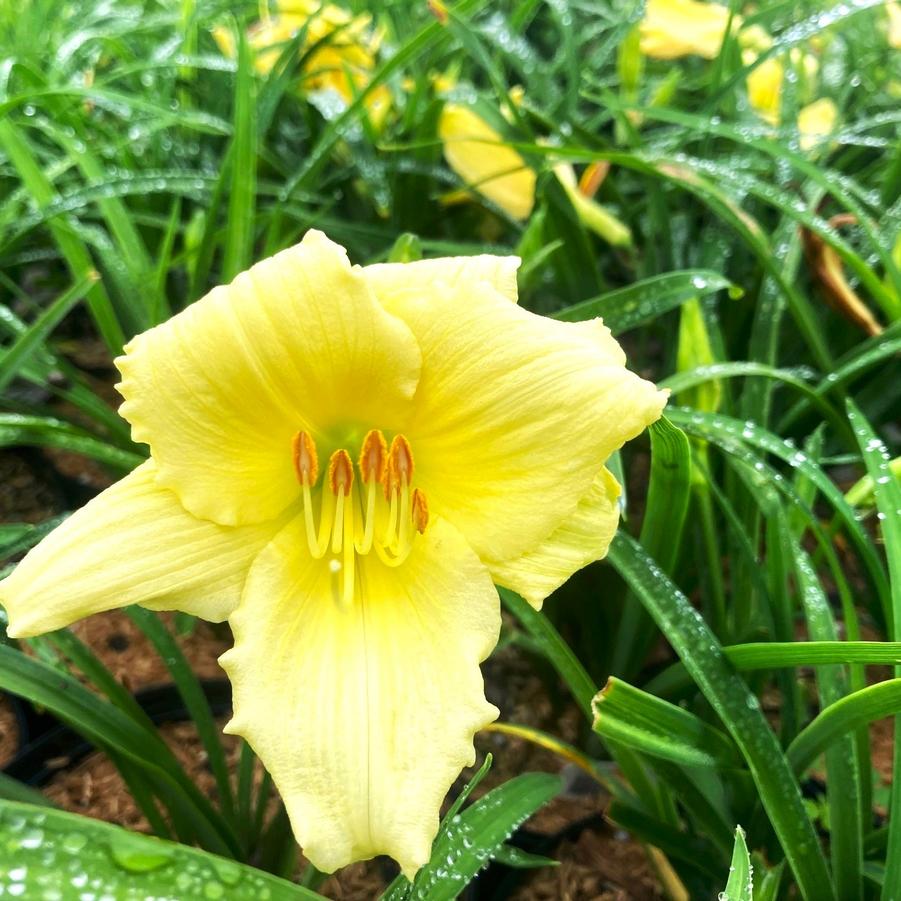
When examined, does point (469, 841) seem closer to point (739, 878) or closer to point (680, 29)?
point (739, 878)

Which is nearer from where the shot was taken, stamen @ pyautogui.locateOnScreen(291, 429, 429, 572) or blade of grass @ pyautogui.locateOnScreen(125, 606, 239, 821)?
stamen @ pyautogui.locateOnScreen(291, 429, 429, 572)

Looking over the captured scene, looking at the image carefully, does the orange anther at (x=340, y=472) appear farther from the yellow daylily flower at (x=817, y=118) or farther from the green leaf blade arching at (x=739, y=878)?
the yellow daylily flower at (x=817, y=118)

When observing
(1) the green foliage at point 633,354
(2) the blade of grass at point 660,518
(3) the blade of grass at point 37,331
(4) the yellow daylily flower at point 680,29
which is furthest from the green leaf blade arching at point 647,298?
(4) the yellow daylily flower at point 680,29

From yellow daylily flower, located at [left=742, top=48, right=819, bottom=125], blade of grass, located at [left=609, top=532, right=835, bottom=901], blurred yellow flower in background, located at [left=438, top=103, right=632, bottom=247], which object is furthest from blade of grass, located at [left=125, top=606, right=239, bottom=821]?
yellow daylily flower, located at [left=742, top=48, right=819, bottom=125]

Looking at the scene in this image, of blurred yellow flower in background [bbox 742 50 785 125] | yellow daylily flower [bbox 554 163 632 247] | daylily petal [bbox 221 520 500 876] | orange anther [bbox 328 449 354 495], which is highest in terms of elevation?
blurred yellow flower in background [bbox 742 50 785 125]

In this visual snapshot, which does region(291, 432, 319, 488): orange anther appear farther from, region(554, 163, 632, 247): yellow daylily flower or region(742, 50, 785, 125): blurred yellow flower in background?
region(742, 50, 785, 125): blurred yellow flower in background

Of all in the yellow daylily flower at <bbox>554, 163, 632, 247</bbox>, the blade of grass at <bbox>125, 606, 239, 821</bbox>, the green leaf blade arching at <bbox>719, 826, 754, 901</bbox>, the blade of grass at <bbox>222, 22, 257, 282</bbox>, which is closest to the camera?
the green leaf blade arching at <bbox>719, 826, 754, 901</bbox>

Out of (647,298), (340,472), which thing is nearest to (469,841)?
(340,472)
